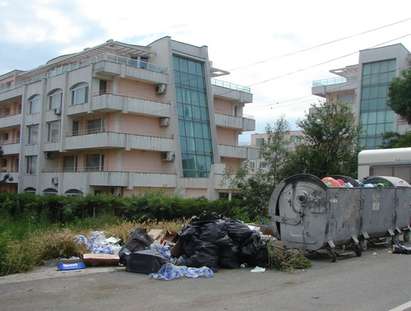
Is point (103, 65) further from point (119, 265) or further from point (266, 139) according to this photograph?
point (119, 265)

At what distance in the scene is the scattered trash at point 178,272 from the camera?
9.42 meters

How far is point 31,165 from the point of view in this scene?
52750mm

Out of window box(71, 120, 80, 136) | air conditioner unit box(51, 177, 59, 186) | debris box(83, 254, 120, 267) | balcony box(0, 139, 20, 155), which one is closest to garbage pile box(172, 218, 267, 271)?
debris box(83, 254, 120, 267)

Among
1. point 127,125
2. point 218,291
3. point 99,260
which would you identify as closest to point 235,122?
point 127,125

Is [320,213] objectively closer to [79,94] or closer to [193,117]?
[79,94]

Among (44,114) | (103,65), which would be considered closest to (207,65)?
(103,65)

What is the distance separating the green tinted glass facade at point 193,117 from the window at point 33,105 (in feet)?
47.6

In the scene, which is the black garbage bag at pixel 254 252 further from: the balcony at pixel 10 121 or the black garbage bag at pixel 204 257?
the balcony at pixel 10 121

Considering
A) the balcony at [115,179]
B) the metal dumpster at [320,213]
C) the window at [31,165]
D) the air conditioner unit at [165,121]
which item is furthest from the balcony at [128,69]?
the metal dumpster at [320,213]

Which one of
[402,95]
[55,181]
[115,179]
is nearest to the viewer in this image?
[402,95]

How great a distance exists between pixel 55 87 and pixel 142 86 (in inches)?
351

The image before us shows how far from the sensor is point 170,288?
8.56 meters

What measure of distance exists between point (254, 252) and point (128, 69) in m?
36.1

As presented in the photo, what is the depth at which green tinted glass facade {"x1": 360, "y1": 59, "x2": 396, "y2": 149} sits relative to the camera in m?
60.0
